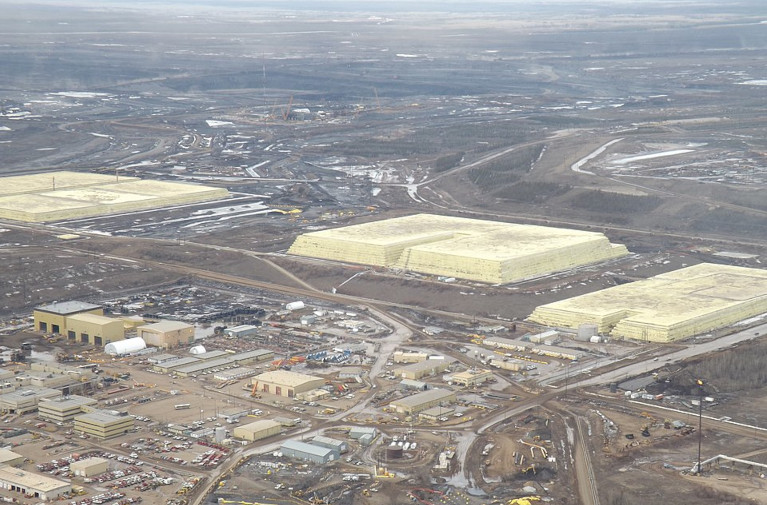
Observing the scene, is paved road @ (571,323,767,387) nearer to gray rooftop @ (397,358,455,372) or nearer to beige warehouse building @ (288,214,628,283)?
gray rooftop @ (397,358,455,372)

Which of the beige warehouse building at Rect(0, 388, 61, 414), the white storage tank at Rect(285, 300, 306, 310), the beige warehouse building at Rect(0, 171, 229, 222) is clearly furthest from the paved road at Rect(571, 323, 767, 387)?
the beige warehouse building at Rect(0, 171, 229, 222)

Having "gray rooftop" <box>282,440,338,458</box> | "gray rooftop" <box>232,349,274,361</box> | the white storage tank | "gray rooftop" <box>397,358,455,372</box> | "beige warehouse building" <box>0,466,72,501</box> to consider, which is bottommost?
the white storage tank

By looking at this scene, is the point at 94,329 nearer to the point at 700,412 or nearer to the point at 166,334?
the point at 166,334

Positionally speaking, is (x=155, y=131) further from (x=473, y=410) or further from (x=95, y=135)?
(x=473, y=410)

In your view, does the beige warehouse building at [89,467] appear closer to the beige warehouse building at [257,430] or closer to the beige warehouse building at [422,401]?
the beige warehouse building at [257,430]

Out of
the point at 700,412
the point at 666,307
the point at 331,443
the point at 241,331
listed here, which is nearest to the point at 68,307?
the point at 241,331

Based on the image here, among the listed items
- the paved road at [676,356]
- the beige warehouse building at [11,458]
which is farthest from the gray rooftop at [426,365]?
the beige warehouse building at [11,458]
